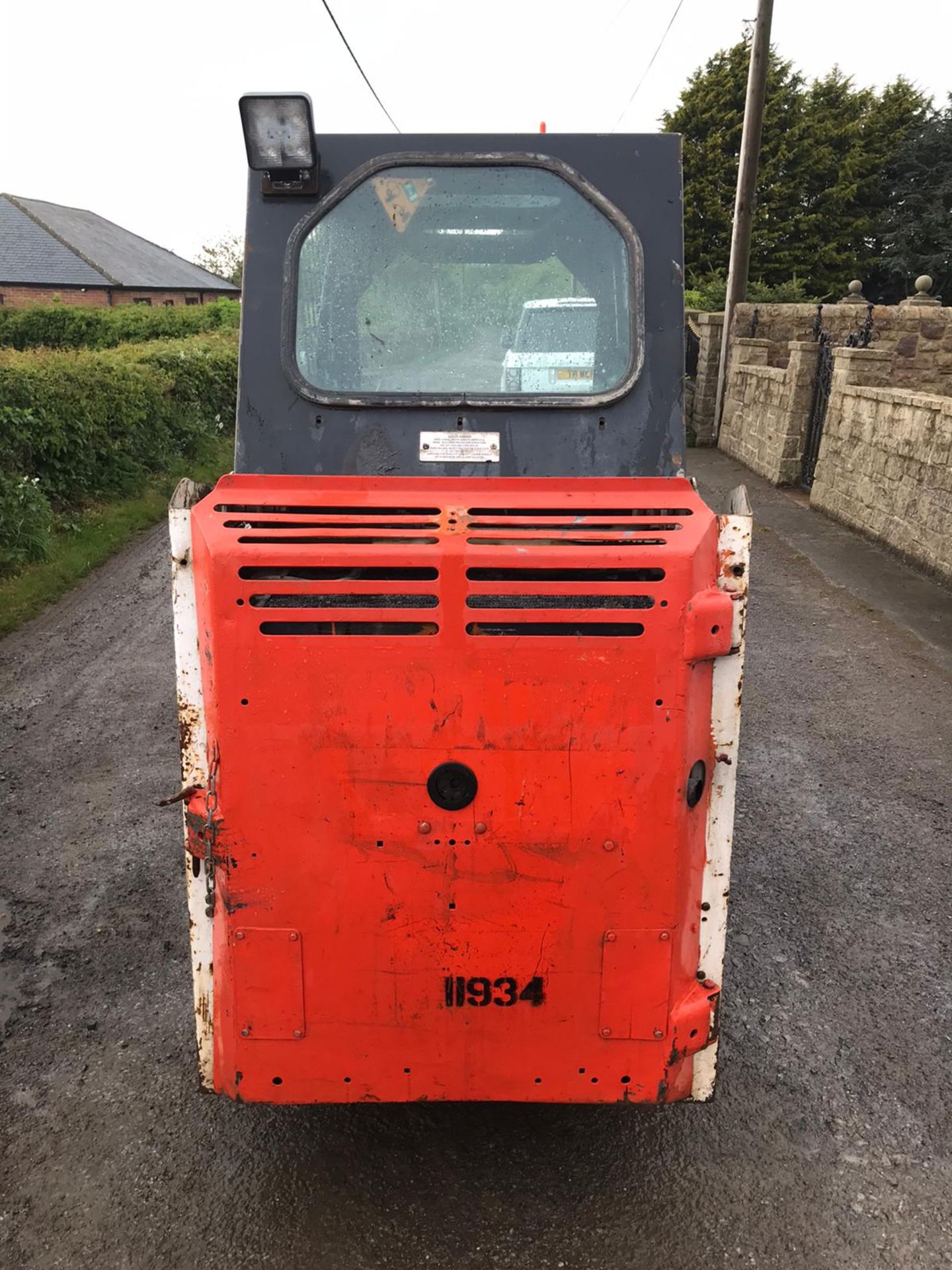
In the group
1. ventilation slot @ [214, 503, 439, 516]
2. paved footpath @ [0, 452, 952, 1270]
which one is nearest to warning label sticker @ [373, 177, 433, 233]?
ventilation slot @ [214, 503, 439, 516]

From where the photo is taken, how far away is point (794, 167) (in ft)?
100

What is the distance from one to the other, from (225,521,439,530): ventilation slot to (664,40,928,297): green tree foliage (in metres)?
30.1

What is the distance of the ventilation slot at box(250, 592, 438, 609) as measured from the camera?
2.13 m

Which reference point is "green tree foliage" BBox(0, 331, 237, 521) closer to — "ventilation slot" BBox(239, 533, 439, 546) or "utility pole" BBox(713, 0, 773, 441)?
"ventilation slot" BBox(239, 533, 439, 546)

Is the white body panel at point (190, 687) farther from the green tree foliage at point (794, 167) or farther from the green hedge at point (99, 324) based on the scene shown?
the green tree foliage at point (794, 167)

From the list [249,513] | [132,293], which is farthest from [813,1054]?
[132,293]

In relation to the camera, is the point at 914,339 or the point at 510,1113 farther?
the point at 914,339

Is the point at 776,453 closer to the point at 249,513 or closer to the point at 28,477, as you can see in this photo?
the point at 28,477

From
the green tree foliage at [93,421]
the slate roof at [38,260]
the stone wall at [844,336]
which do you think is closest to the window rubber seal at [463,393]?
the green tree foliage at [93,421]

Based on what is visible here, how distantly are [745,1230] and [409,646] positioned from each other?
1817mm

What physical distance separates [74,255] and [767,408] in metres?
33.3

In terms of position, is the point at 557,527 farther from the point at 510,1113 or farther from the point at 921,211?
the point at 921,211

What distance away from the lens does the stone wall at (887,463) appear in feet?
27.1

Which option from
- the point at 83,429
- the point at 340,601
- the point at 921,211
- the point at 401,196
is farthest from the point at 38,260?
the point at 340,601
